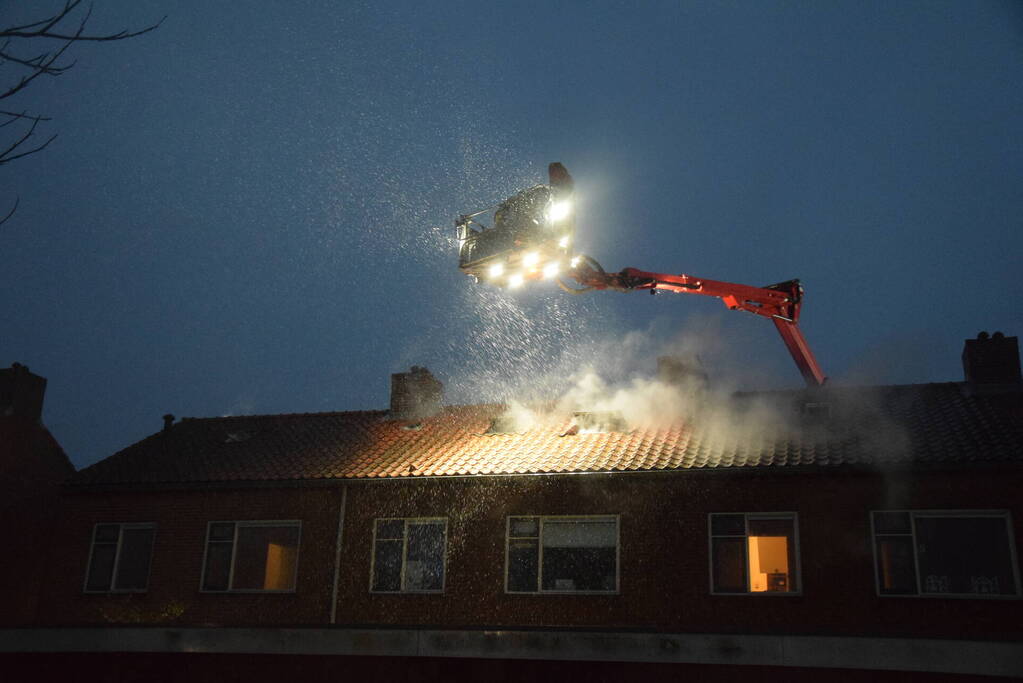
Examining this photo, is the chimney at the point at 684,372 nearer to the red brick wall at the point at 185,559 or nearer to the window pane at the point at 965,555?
the window pane at the point at 965,555

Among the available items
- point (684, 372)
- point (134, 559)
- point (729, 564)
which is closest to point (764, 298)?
point (684, 372)

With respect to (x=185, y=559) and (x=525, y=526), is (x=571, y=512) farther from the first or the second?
(x=185, y=559)

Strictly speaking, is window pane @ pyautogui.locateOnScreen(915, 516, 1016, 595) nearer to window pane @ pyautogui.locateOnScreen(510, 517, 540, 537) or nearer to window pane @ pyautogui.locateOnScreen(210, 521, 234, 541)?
window pane @ pyautogui.locateOnScreen(510, 517, 540, 537)

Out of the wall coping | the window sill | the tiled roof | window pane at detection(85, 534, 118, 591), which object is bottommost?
the wall coping

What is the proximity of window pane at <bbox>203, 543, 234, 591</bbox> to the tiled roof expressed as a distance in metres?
1.55

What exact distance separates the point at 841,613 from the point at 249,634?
408 inches

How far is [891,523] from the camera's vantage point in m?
17.6

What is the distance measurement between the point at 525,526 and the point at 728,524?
4.19 m

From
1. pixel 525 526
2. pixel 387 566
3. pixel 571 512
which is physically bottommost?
pixel 387 566

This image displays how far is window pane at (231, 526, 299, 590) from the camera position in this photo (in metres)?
21.7

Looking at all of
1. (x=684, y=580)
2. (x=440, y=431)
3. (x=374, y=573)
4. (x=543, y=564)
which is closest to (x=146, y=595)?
(x=374, y=573)

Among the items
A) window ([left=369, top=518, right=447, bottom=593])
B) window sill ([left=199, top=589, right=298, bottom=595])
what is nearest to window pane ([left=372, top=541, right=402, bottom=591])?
window ([left=369, top=518, right=447, bottom=593])

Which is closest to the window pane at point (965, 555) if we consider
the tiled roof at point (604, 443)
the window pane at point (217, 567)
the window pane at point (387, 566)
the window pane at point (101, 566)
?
the tiled roof at point (604, 443)

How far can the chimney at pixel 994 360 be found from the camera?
2070cm
